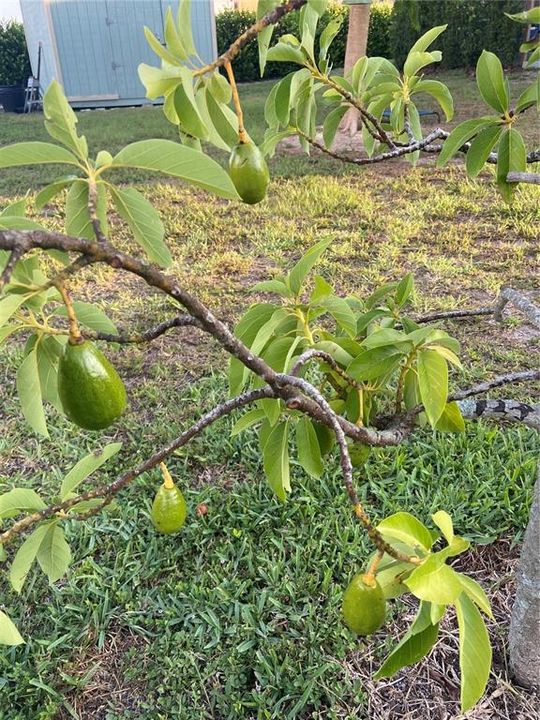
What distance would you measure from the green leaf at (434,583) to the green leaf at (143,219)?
0.40 meters

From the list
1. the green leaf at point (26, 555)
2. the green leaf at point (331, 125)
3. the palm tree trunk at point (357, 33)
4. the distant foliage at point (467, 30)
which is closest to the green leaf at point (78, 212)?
the green leaf at point (26, 555)

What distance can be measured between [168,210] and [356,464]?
464 centimetres

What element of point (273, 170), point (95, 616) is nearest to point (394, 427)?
point (95, 616)

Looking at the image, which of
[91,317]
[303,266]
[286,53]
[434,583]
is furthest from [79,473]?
[286,53]

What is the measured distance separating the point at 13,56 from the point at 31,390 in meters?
16.6

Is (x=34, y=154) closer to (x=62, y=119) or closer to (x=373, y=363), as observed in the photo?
(x=62, y=119)

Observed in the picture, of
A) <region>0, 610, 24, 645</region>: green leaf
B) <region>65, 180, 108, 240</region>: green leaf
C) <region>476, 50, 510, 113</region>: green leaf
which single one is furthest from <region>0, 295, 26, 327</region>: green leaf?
<region>476, 50, 510, 113</region>: green leaf

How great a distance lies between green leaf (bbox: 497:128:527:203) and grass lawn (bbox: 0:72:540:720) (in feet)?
3.02

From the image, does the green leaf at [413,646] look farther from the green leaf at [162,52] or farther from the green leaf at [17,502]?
the green leaf at [162,52]

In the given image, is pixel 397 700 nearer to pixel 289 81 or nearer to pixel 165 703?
pixel 165 703

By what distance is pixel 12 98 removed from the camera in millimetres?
12891

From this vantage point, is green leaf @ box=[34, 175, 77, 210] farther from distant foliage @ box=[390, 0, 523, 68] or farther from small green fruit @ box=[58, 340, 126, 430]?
distant foliage @ box=[390, 0, 523, 68]

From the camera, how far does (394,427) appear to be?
117 cm

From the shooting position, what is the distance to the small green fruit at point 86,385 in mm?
628
